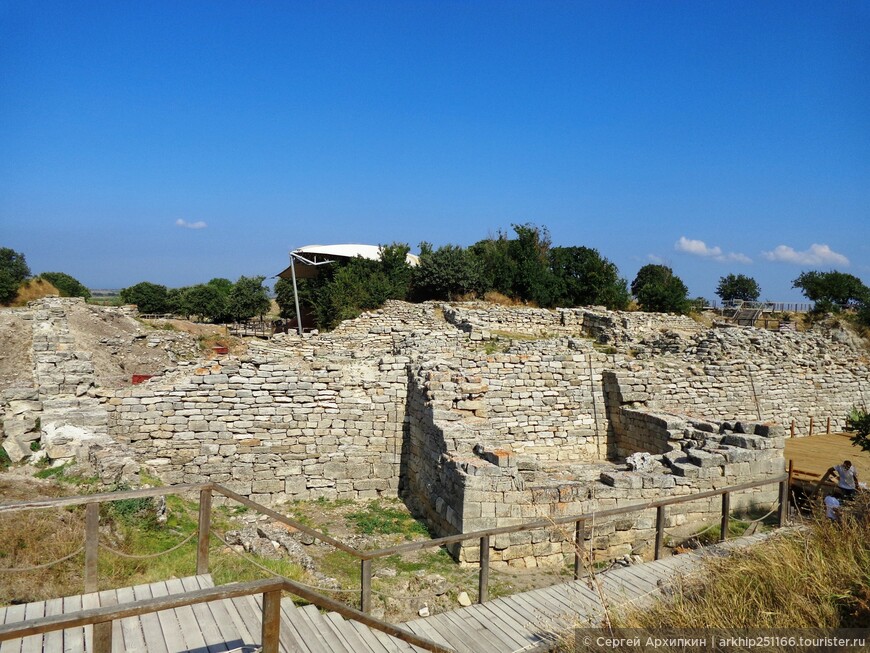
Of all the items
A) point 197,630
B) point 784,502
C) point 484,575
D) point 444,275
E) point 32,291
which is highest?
point 444,275

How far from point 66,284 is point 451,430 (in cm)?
4947

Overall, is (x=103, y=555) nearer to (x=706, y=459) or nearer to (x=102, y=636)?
(x=102, y=636)

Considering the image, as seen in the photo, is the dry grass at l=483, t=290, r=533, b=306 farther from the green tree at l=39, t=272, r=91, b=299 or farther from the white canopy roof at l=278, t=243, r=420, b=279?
the green tree at l=39, t=272, r=91, b=299

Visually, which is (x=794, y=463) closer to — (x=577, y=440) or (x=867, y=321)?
(x=577, y=440)

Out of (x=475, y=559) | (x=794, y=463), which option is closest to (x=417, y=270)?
(x=794, y=463)

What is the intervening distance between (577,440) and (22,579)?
1046 centimetres

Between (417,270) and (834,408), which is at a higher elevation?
(417,270)

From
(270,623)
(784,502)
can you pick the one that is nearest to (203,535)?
(270,623)

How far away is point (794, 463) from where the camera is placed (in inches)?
470

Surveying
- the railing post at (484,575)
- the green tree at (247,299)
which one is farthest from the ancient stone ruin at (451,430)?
the green tree at (247,299)

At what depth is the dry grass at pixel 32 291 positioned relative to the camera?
35.2 meters

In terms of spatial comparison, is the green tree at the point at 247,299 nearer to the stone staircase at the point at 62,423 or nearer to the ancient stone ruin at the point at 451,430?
the ancient stone ruin at the point at 451,430

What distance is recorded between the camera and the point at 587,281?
3309 cm

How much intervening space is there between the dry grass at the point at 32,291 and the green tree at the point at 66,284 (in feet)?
16.4
